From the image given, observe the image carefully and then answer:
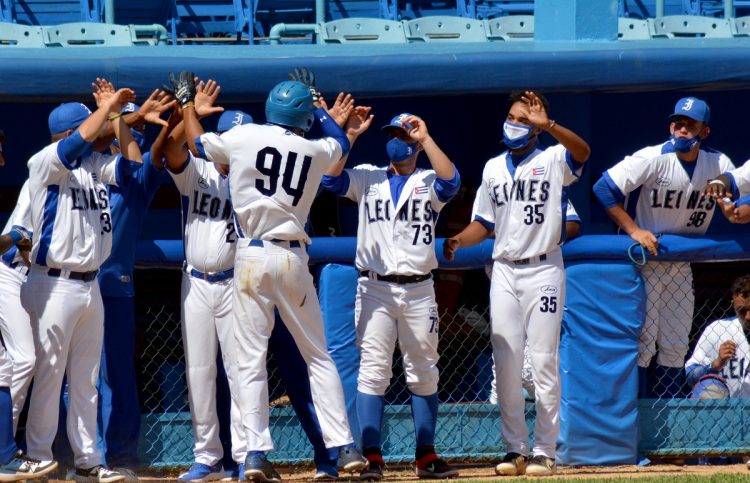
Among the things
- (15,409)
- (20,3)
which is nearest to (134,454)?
(15,409)

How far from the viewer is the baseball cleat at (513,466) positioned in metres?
5.46

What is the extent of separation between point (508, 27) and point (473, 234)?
15.2 ft

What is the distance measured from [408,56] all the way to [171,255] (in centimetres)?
162

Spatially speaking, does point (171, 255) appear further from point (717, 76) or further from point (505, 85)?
point (717, 76)

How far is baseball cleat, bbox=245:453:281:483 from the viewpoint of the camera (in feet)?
15.9

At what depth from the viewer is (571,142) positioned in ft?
17.9

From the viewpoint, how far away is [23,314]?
16.9 ft

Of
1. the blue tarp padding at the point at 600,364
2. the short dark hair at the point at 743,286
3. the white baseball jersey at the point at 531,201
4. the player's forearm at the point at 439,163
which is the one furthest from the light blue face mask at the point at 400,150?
the short dark hair at the point at 743,286

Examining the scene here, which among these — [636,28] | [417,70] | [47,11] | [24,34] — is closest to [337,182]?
[417,70]

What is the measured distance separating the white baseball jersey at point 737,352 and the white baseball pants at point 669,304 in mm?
313

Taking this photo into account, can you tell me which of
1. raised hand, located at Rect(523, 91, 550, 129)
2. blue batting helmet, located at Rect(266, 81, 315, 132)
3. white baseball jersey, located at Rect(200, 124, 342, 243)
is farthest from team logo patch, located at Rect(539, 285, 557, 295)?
blue batting helmet, located at Rect(266, 81, 315, 132)

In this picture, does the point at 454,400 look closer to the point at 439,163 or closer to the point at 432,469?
the point at 432,469

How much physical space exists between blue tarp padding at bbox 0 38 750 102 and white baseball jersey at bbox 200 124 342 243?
1.39 m

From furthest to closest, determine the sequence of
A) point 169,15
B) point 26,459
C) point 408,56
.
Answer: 1. point 169,15
2. point 408,56
3. point 26,459
